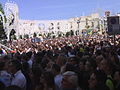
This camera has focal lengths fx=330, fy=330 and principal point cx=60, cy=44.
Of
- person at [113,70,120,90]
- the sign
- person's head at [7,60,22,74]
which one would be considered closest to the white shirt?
person's head at [7,60,22,74]

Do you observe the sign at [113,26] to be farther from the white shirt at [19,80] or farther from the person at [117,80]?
the white shirt at [19,80]

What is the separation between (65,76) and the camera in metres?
5.24

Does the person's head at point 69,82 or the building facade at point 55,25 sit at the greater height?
the person's head at point 69,82

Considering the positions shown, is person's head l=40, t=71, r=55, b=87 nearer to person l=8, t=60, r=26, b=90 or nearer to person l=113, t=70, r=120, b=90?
person l=8, t=60, r=26, b=90

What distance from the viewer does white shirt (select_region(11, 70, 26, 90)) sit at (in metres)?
6.32

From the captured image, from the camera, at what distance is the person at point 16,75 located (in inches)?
250

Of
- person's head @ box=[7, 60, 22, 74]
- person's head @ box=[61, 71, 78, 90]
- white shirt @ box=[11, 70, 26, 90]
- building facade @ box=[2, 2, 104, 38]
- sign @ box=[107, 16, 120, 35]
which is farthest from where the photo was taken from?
building facade @ box=[2, 2, 104, 38]

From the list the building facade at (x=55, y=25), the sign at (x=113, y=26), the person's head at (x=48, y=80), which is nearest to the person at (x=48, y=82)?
the person's head at (x=48, y=80)

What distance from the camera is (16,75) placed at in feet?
21.3

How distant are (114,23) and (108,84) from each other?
10.8 m

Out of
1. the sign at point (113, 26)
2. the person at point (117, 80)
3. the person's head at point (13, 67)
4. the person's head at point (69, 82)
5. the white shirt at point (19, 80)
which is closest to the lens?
the person's head at point (69, 82)

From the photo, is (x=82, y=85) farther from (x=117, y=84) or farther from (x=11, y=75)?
(x=11, y=75)

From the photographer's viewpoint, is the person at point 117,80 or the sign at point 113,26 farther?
the sign at point 113,26

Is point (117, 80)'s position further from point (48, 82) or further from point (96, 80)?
point (48, 82)
